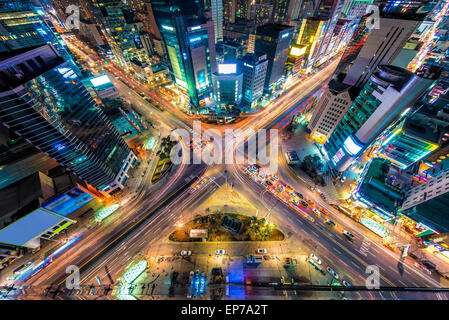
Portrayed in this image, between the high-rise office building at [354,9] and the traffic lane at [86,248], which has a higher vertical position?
the high-rise office building at [354,9]

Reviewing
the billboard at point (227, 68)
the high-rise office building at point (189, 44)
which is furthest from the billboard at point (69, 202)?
the billboard at point (227, 68)

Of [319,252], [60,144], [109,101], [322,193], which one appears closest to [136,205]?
[60,144]

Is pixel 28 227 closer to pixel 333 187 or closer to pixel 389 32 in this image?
pixel 333 187

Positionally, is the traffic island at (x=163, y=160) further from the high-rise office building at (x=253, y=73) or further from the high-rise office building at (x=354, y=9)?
the high-rise office building at (x=354, y=9)

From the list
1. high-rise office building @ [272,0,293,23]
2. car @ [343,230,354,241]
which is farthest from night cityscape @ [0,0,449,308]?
high-rise office building @ [272,0,293,23]

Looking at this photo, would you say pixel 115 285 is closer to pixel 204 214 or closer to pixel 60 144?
pixel 204 214
